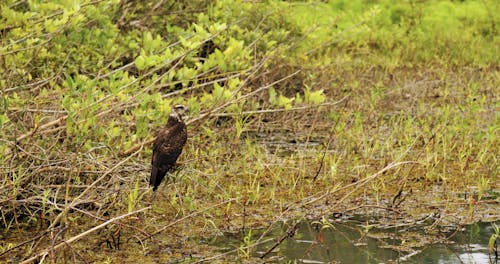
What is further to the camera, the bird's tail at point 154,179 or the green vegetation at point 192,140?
the bird's tail at point 154,179

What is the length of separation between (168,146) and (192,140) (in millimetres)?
1181

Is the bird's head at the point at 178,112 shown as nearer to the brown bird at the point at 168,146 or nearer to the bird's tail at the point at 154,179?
the brown bird at the point at 168,146

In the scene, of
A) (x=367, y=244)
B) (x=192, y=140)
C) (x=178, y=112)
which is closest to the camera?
(x=367, y=244)

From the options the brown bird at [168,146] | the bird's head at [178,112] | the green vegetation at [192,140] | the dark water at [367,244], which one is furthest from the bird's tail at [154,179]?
the dark water at [367,244]

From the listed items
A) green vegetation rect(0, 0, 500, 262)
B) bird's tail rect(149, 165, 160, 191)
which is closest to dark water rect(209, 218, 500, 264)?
green vegetation rect(0, 0, 500, 262)

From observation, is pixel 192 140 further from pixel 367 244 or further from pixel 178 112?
pixel 367 244

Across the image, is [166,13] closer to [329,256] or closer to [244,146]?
[244,146]

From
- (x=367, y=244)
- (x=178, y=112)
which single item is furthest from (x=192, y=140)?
(x=367, y=244)

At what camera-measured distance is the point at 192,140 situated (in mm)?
6188

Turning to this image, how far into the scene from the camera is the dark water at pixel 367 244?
4.58 meters

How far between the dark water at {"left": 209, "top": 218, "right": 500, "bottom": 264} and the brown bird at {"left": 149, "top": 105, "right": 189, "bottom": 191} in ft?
1.53

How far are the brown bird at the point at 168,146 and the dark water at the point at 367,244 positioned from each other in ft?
1.53

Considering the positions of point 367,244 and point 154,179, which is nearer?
point 367,244

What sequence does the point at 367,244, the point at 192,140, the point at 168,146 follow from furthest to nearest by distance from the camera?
the point at 192,140
the point at 168,146
the point at 367,244
